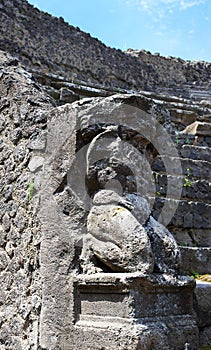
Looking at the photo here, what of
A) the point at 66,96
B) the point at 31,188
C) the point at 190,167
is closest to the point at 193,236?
the point at 190,167

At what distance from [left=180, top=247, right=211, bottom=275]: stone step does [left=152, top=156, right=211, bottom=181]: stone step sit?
139 cm

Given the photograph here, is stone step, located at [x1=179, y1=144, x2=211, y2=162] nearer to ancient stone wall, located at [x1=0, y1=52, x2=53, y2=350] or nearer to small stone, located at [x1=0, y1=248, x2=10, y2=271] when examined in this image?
ancient stone wall, located at [x1=0, y1=52, x2=53, y2=350]

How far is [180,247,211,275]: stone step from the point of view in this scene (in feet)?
12.1

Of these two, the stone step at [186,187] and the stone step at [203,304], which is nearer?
the stone step at [203,304]

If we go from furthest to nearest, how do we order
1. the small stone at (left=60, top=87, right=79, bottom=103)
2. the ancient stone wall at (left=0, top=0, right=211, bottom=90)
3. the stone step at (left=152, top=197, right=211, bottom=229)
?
1. the ancient stone wall at (left=0, top=0, right=211, bottom=90)
2. the small stone at (left=60, top=87, right=79, bottom=103)
3. the stone step at (left=152, top=197, right=211, bottom=229)

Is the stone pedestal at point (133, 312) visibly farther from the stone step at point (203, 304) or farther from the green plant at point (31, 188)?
the green plant at point (31, 188)

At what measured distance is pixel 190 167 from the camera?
5211 mm

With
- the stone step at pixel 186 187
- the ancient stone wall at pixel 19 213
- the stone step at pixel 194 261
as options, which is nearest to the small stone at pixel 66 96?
the stone step at pixel 186 187

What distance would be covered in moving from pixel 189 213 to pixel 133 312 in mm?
2390

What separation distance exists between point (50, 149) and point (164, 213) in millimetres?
1737

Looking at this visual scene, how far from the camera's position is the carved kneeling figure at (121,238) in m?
2.26

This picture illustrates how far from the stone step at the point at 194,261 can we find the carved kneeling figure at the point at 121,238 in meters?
1.26

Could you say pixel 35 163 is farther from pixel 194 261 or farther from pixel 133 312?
pixel 194 261

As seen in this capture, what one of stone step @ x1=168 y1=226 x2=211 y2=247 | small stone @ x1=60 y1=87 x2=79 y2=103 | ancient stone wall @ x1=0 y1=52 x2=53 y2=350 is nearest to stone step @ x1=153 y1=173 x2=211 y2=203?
stone step @ x1=168 y1=226 x2=211 y2=247
